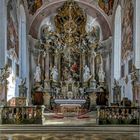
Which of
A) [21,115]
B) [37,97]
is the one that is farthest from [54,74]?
[21,115]

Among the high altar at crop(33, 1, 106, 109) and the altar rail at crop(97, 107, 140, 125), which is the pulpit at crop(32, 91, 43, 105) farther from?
the altar rail at crop(97, 107, 140, 125)

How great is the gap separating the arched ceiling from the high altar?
0.46m

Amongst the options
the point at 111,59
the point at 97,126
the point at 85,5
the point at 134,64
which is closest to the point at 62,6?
the point at 85,5

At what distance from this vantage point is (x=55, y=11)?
27891 millimetres

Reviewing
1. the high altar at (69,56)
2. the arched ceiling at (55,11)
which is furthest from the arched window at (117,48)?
the high altar at (69,56)

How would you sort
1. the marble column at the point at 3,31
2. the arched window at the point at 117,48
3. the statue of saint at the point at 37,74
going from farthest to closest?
the statue of saint at the point at 37,74, the arched window at the point at 117,48, the marble column at the point at 3,31

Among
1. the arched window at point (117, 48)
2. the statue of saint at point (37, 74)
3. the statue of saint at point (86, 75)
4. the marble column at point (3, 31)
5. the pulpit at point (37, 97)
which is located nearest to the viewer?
the marble column at point (3, 31)

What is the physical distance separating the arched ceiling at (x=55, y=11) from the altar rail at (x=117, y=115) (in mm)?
13034

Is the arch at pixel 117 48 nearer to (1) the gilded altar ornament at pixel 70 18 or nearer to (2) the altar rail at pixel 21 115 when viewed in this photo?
(1) the gilded altar ornament at pixel 70 18

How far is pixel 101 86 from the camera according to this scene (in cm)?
2692

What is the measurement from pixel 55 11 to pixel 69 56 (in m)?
3.84

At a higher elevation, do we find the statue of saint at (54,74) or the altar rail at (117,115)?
the statue of saint at (54,74)

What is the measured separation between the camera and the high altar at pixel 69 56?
2686 centimetres

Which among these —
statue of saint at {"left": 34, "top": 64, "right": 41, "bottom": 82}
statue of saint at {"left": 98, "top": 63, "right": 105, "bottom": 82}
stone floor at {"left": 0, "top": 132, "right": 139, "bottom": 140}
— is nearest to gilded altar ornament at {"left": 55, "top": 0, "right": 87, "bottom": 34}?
statue of saint at {"left": 98, "top": 63, "right": 105, "bottom": 82}
